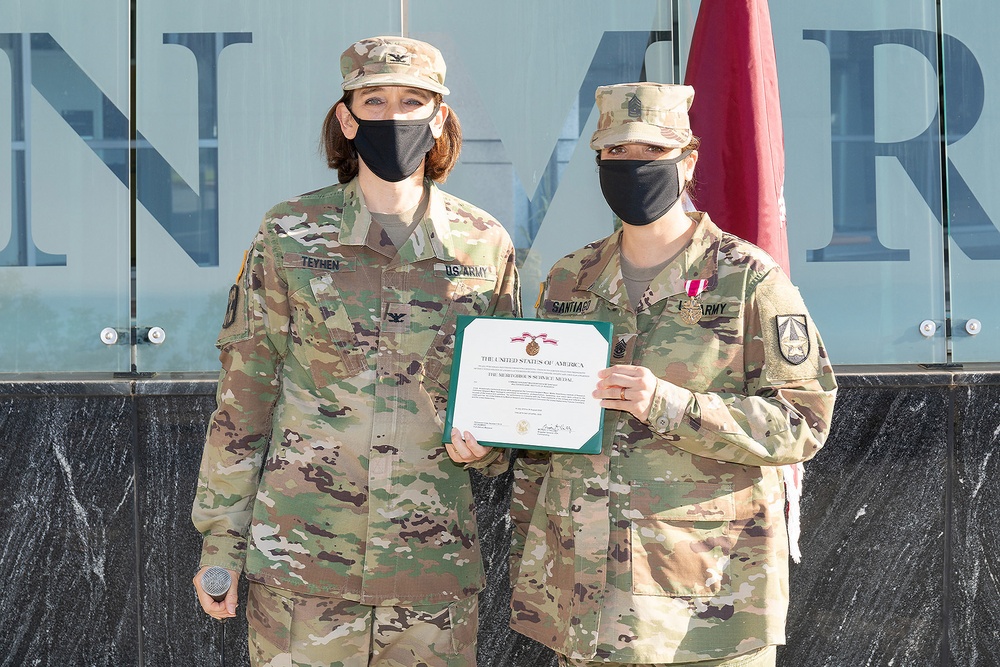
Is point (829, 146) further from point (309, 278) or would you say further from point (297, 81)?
point (309, 278)

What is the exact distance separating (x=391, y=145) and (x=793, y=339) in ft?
3.30

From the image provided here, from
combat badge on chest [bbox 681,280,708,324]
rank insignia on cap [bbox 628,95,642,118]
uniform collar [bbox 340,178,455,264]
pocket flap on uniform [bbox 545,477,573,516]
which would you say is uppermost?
rank insignia on cap [bbox 628,95,642,118]

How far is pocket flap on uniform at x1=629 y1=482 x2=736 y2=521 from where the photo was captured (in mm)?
2045

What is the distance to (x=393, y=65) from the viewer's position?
225 cm

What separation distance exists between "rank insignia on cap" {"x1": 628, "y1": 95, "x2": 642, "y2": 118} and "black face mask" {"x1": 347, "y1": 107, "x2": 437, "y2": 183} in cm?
49

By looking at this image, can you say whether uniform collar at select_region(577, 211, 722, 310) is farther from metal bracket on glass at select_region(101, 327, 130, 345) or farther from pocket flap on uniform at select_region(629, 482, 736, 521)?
metal bracket on glass at select_region(101, 327, 130, 345)

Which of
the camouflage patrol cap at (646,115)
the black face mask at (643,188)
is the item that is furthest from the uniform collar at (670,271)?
the camouflage patrol cap at (646,115)

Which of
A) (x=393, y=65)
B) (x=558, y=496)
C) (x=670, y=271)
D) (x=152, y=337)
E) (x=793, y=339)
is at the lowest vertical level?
(x=558, y=496)

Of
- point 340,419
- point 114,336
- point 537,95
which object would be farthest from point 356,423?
point 537,95

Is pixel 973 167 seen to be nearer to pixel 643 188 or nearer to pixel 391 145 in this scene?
pixel 643 188

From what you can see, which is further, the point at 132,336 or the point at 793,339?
the point at 132,336

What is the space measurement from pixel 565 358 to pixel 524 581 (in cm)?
55

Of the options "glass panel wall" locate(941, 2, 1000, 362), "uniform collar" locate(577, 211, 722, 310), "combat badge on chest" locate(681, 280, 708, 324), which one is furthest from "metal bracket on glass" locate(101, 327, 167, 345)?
"glass panel wall" locate(941, 2, 1000, 362)

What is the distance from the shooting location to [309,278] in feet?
7.39
